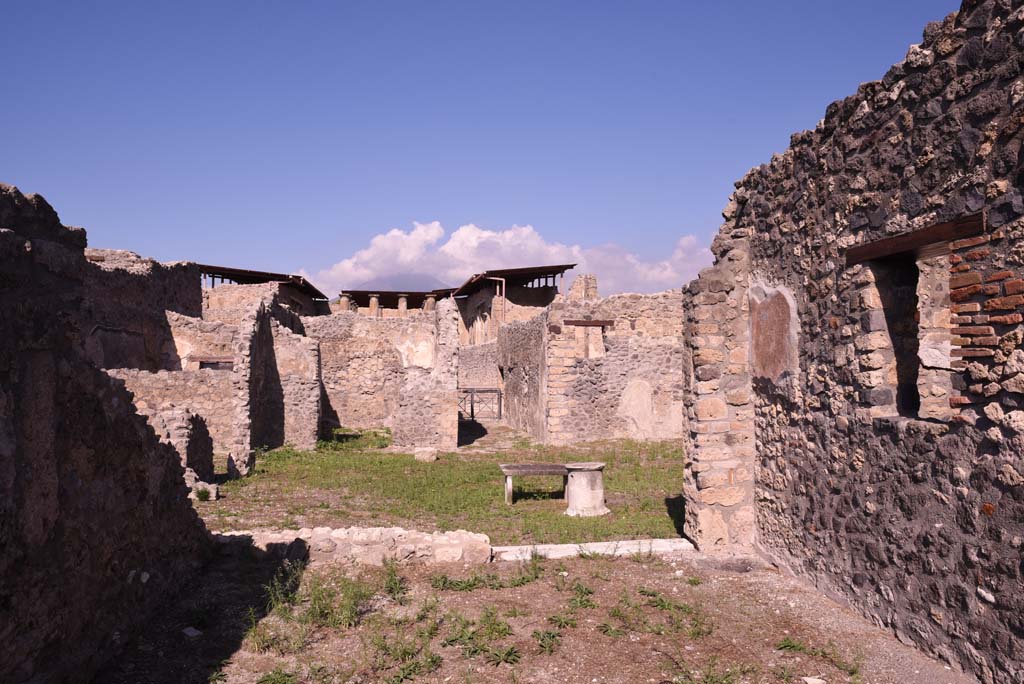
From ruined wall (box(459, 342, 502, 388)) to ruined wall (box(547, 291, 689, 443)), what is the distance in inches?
318

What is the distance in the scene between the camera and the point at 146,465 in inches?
222

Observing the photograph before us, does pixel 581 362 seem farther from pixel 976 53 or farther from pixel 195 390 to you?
pixel 976 53

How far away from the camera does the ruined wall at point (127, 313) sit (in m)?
18.3

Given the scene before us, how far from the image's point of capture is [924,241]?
14.9 feet

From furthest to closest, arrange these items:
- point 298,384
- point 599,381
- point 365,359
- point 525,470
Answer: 1. point 365,359
2. point 599,381
3. point 298,384
4. point 525,470

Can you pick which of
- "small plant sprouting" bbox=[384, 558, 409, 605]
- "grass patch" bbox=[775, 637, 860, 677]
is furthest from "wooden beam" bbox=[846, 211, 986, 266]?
"small plant sprouting" bbox=[384, 558, 409, 605]

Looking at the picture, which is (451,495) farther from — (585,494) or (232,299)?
(232,299)

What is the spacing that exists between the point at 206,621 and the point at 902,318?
6.40 metres

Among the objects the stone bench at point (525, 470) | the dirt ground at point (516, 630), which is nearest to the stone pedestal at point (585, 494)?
the stone bench at point (525, 470)

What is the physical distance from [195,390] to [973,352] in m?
15.4

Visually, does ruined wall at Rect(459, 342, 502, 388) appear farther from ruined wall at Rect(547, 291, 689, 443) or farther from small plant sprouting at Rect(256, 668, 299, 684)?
small plant sprouting at Rect(256, 668, 299, 684)

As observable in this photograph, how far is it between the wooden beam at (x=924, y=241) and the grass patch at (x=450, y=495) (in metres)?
4.38

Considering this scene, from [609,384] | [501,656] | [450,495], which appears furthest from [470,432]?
[501,656]

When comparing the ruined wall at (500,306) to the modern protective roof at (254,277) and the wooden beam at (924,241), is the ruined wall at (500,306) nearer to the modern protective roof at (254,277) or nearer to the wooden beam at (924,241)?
the modern protective roof at (254,277)
